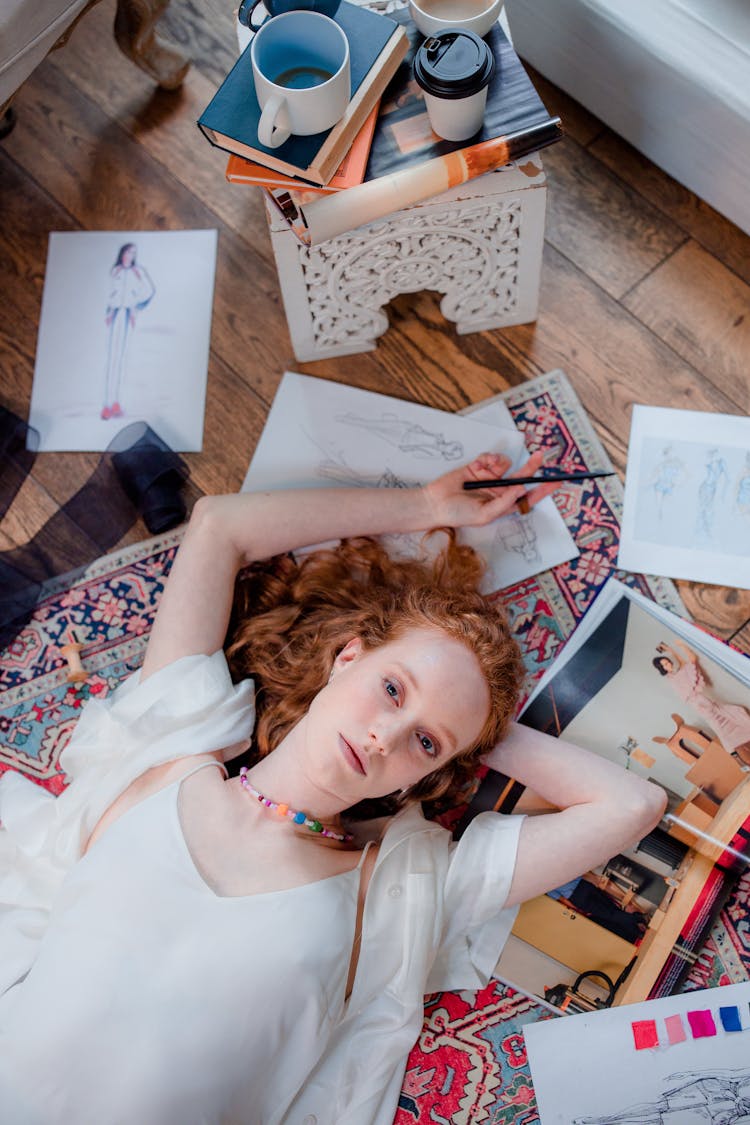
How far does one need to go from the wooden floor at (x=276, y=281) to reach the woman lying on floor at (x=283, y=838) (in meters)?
0.21

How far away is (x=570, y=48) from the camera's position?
1.39m

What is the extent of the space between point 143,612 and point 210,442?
0.27 m

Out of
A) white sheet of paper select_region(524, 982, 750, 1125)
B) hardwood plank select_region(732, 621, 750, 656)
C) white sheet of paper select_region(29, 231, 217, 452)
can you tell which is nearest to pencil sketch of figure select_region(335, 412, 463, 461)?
white sheet of paper select_region(29, 231, 217, 452)

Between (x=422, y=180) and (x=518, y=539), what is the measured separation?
1.68ft

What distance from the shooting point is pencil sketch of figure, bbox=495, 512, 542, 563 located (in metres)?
1.36

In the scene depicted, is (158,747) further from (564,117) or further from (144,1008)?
(564,117)

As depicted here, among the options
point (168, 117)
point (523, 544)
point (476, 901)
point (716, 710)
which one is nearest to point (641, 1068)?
point (476, 901)

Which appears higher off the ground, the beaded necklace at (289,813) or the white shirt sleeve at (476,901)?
the beaded necklace at (289,813)

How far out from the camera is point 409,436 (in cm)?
139

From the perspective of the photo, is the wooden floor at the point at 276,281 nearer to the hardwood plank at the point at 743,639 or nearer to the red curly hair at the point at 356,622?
the hardwood plank at the point at 743,639

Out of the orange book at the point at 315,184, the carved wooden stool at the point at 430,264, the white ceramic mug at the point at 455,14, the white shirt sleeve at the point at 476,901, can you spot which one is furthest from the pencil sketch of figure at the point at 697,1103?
the white ceramic mug at the point at 455,14

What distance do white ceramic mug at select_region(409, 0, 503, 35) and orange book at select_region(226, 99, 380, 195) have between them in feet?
0.48

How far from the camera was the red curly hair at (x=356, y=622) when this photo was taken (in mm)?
1122

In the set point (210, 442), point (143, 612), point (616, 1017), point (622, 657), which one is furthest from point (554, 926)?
point (210, 442)
